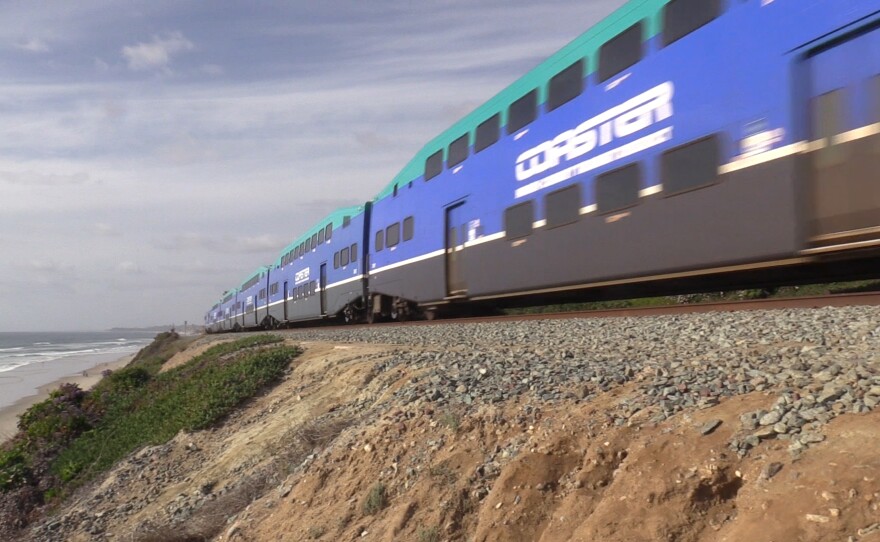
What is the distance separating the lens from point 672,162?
28.0 ft

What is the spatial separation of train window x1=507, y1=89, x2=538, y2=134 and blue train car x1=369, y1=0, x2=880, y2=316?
0.03 metres

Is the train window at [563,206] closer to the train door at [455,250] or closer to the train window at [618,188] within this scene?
the train window at [618,188]

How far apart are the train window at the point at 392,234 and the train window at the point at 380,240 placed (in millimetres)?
265

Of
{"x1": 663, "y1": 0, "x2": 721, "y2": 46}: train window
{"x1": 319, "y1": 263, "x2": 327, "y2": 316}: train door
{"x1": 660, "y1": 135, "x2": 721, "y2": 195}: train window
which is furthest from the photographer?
{"x1": 319, "y1": 263, "x2": 327, "y2": 316}: train door

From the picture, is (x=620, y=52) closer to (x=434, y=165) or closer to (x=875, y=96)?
(x=875, y=96)

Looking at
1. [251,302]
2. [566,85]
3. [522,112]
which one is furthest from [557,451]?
[251,302]

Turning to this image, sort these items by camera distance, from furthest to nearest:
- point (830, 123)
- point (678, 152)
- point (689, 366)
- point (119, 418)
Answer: point (119, 418), point (678, 152), point (830, 123), point (689, 366)

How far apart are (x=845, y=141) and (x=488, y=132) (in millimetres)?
7252

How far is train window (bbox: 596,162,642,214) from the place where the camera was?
912 cm

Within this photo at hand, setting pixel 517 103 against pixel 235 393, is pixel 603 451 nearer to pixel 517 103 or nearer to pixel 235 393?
A: pixel 235 393

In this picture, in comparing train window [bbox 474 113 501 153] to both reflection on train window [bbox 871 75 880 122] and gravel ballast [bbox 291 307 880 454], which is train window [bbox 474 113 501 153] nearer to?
gravel ballast [bbox 291 307 880 454]

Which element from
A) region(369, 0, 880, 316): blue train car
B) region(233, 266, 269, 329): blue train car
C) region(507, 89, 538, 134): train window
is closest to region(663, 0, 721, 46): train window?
region(369, 0, 880, 316): blue train car

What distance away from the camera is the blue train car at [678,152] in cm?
666

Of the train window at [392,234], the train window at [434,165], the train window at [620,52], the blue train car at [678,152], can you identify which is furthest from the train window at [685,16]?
the train window at [392,234]
